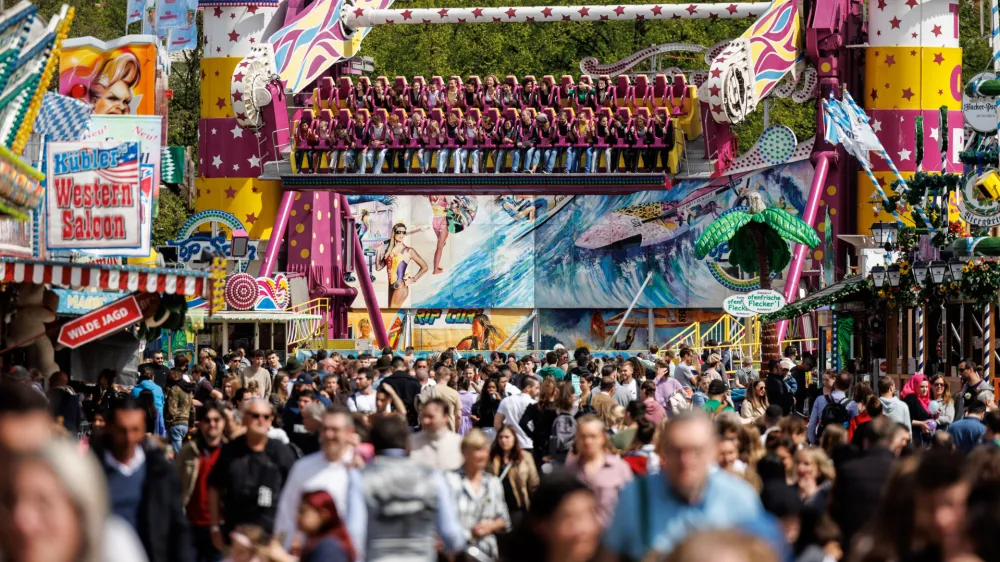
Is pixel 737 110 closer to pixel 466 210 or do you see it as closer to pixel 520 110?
pixel 520 110

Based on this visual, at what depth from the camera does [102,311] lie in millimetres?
18797

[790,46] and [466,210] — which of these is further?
[466,210]

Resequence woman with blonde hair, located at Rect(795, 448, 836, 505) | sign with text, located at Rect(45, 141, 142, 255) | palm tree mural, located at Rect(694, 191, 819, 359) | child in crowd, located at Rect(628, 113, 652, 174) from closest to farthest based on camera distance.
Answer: woman with blonde hair, located at Rect(795, 448, 836, 505) < sign with text, located at Rect(45, 141, 142, 255) < palm tree mural, located at Rect(694, 191, 819, 359) < child in crowd, located at Rect(628, 113, 652, 174)

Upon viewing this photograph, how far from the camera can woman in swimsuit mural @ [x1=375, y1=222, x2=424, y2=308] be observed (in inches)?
1863

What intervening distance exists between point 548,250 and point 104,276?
1134 inches

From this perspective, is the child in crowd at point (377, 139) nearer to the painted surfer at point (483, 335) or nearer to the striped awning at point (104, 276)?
the painted surfer at point (483, 335)

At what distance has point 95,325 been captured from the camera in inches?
735

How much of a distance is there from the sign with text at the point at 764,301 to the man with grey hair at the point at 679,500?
62.1ft

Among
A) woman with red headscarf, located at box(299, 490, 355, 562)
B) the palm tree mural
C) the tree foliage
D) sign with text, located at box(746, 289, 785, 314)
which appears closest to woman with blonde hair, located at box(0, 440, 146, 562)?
woman with red headscarf, located at box(299, 490, 355, 562)

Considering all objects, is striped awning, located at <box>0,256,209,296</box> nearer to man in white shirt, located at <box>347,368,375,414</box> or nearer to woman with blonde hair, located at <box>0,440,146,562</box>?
man in white shirt, located at <box>347,368,375,414</box>

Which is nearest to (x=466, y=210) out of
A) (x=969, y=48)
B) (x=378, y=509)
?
(x=969, y=48)

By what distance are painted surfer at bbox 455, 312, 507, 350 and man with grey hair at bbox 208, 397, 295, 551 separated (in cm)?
3701

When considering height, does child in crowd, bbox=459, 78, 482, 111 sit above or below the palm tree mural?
above

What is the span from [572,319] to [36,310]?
27.5 meters
